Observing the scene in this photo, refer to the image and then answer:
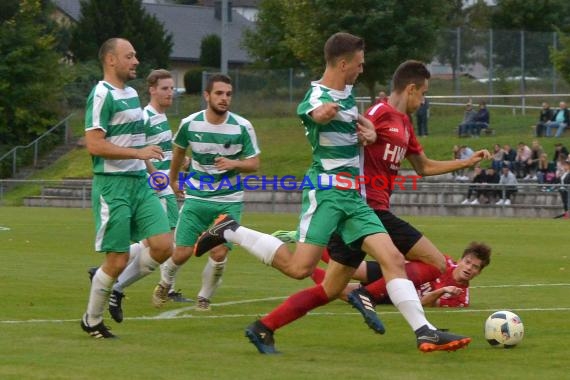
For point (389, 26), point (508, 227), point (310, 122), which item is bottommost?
point (508, 227)

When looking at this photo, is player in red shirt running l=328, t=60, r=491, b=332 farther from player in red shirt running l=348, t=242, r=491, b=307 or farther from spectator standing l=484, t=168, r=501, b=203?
spectator standing l=484, t=168, r=501, b=203

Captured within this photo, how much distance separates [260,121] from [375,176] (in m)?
38.0

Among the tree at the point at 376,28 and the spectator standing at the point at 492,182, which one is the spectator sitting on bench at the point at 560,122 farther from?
the tree at the point at 376,28

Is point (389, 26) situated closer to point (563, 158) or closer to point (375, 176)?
point (563, 158)

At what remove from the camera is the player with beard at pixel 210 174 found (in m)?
12.1

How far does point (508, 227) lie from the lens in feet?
90.9

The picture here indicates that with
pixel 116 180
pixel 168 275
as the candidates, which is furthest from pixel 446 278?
pixel 116 180

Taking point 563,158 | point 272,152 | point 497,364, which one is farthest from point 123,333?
point 272,152

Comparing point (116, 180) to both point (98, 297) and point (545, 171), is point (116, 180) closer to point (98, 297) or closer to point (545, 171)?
point (98, 297)

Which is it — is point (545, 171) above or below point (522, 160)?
below

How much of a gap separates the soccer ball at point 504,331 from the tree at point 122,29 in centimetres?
5899

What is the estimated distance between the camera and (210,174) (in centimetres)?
1212

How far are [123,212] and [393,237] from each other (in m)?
2.41

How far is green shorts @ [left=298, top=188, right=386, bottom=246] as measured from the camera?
29.2ft
